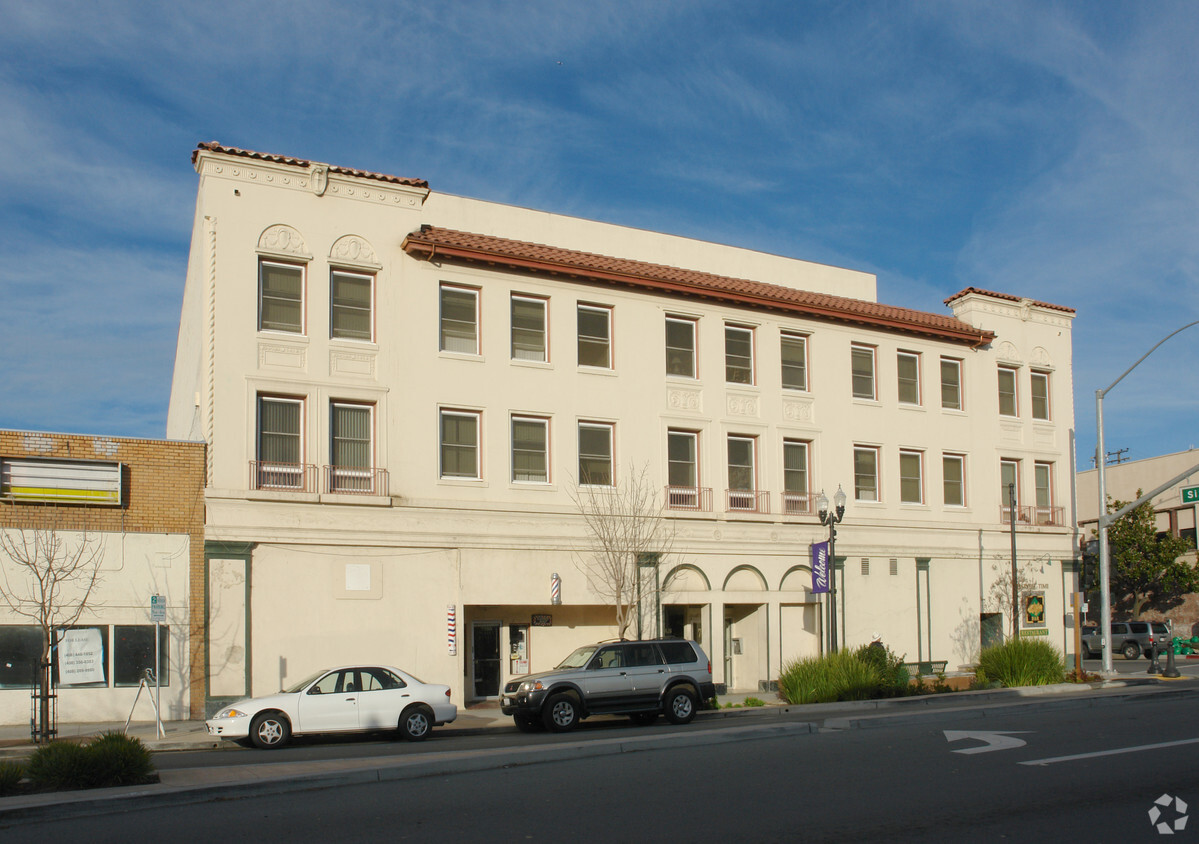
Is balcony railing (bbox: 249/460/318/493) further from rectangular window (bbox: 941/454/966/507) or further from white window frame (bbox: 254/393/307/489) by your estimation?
rectangular window (bbox: 941/454/966/507)

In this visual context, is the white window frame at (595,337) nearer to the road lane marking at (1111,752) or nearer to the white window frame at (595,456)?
the white window frame at (595,456)

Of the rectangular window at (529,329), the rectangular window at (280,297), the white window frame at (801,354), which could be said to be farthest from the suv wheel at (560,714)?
the white window frame at (801,354)

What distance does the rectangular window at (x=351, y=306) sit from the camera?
25375mm

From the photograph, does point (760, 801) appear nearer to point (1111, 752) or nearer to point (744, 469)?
point (1111, 752)

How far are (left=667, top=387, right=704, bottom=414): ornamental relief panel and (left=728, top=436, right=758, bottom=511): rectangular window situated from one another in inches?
57.9

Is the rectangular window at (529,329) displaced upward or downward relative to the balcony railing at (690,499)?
upward

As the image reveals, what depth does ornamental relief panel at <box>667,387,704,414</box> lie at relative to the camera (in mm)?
29250

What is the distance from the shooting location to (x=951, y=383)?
34.7 meters

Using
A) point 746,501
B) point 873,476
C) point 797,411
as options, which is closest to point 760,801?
point 746,501

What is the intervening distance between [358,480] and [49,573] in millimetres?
6663

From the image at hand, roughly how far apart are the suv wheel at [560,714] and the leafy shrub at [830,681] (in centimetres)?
577

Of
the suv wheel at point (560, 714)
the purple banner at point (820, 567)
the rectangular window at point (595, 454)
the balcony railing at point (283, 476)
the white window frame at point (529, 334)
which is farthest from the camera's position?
the purple banner at point (820, 567)

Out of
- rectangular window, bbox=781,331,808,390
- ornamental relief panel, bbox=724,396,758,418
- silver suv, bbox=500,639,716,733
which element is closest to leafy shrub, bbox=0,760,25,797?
silver suv, bbox=500,639,716,733
